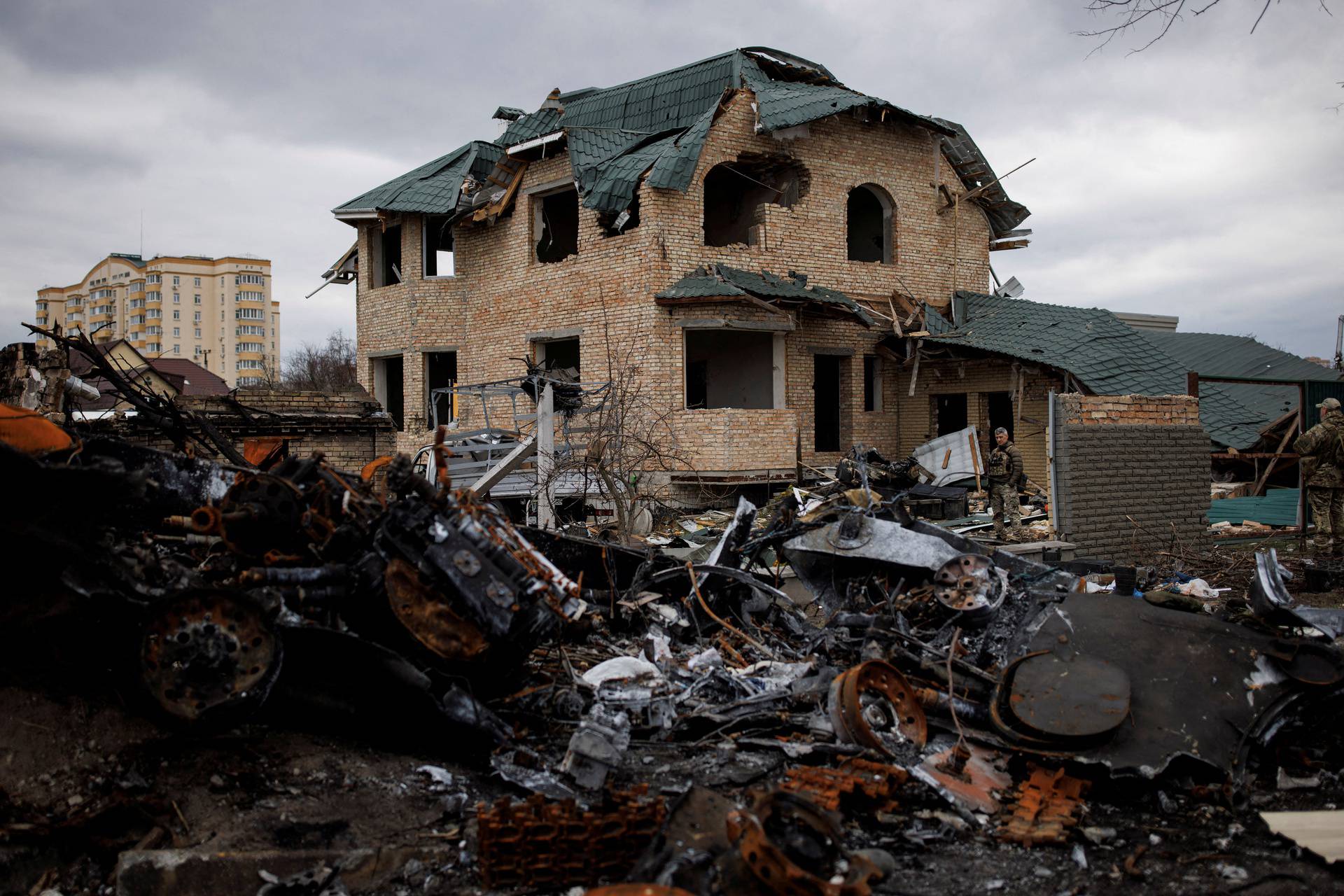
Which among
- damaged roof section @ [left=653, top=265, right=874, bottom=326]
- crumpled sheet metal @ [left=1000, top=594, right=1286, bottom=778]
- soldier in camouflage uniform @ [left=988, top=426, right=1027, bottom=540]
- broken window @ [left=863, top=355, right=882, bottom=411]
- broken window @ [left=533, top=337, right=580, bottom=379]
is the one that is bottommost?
crumpled sheet metal @ [left=1000, top=594, right=1286, bottom=778]

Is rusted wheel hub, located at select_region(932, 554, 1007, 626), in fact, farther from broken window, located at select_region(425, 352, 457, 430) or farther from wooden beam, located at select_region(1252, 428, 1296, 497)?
broken window, located at select_region(425, 352, 457, 430)

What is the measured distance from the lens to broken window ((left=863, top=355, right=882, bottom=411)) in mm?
19297

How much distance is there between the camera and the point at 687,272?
16844mm

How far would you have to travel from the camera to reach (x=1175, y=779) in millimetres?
4824

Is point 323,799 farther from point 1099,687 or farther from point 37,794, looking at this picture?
point 1099,687

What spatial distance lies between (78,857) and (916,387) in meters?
17.3

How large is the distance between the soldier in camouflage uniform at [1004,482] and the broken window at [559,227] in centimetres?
1060

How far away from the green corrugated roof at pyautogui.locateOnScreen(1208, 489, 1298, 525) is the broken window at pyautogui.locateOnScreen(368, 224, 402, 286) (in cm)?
1702

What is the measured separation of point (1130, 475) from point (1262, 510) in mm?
4719

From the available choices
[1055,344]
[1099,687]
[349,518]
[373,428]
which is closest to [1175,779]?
[1099,687]

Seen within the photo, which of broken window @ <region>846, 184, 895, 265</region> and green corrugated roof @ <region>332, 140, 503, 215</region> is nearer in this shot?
green corrugated roof @ <region>332, 140, 503, 215</region>

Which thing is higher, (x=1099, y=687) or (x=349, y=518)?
(x=349, y=518)

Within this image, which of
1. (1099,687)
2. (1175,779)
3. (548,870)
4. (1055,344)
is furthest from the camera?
(1055,344)

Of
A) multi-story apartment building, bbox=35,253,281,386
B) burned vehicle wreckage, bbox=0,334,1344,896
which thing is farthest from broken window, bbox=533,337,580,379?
multi-story apartment building, bbox=35,253,281,386
